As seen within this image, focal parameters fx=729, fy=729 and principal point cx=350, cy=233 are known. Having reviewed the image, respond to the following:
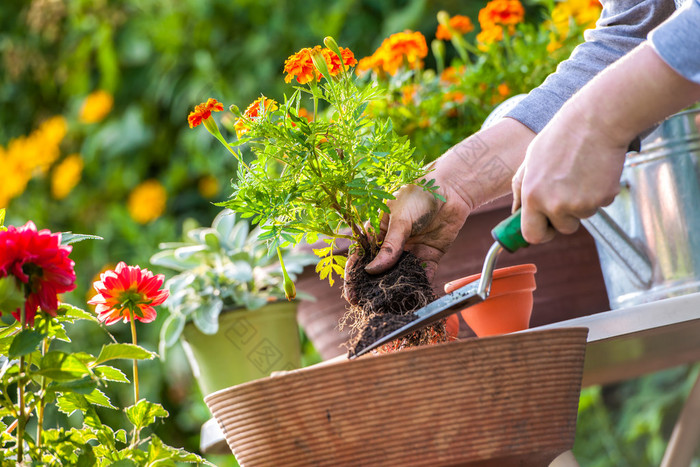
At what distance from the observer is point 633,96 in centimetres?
62

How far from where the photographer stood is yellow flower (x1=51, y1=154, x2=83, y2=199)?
8.96 ft

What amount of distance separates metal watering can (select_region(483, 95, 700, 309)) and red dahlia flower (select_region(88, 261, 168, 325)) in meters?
0.51

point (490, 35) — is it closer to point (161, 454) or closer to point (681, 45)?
point (681, 45)

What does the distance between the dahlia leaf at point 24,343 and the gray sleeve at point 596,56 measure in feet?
2.03

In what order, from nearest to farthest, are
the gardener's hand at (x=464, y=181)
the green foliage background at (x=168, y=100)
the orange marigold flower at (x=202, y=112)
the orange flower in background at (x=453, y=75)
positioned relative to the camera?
the orange marigold flower at (x=202, y=112), the gardener's hand at (x=464, y=181), the orange flower in background at (x=453, y=75), the green foliage background at (x=168, y=100)

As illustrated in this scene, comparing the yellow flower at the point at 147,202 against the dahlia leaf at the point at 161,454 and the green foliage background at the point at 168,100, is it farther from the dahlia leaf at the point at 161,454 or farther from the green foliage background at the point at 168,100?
the dahlia leaf at the point at 161,454

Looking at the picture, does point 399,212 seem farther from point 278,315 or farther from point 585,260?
point 278,315

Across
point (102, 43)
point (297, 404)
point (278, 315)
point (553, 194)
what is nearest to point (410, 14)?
point (278, 315)

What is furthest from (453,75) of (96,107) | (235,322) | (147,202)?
(96,107)

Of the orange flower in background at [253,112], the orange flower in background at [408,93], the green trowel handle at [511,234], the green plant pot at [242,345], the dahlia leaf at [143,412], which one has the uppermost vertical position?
the orange flower in background at [253,112]

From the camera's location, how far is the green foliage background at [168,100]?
7.51 feet

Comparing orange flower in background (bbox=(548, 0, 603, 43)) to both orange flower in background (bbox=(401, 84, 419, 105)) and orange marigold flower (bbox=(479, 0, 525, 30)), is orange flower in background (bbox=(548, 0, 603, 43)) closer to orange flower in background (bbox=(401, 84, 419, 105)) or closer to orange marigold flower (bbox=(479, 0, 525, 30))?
orange marigold flower (bbox=(479, 0, 525, 30))

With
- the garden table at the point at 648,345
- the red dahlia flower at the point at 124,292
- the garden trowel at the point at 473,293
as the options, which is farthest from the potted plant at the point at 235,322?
the garden trowel at the point at 473,293

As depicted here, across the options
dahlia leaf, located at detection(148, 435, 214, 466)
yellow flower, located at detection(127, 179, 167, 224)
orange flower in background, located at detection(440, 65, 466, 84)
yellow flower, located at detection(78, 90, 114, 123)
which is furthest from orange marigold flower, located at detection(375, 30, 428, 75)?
yellow flower, located at detection(78, 90, 114, 123)
